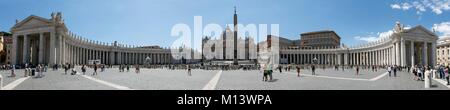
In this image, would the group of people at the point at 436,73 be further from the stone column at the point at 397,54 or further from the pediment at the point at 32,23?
the pediment at the point at 32,23

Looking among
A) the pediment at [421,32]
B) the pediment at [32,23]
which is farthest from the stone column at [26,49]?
the pediment at [421,32]

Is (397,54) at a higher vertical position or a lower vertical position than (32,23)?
lower

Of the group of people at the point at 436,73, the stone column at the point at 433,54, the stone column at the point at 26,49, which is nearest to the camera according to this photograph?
the group of people at the point at 436,73

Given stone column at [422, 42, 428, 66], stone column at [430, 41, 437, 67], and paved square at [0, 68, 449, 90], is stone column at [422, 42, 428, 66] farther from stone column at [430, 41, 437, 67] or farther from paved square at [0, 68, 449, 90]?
paved square at [0, 68, 449, 90]

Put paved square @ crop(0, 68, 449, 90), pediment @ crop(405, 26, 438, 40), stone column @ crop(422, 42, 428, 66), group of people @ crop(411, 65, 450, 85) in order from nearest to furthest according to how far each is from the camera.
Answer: paved square @ crop(0, 68, 449, 90)
group of people @ crop(411, 65, 450, 85)
pediment @ crop(405, 26, 438, 40)
stone column @ crop(422, 42, 428, 66)

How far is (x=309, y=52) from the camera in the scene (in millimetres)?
103688

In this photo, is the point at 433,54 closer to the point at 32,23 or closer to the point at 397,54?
the point at 397,54

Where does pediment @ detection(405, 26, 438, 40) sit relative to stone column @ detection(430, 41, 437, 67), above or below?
above

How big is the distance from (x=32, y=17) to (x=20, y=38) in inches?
356

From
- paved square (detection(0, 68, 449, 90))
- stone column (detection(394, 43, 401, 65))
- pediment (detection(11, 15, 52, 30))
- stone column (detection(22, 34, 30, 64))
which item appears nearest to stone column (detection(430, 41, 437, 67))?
stone column (detection(394, 43, 401, 65))

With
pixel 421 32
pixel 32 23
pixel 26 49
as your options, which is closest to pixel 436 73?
pixel 421 32

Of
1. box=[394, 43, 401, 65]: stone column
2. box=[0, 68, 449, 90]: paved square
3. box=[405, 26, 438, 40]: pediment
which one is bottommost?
box=[0, 68, 449, 90]: paved square
